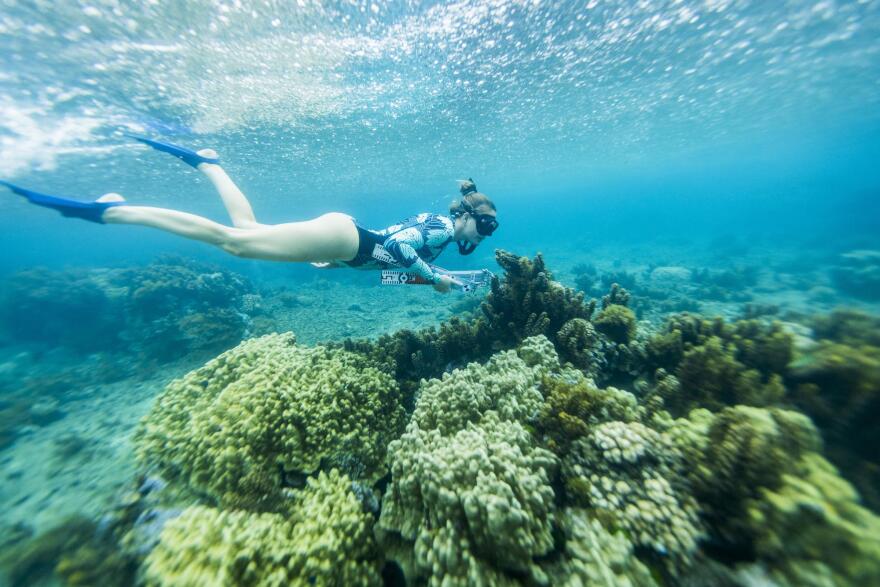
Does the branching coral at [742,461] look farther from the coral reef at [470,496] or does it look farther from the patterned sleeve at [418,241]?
the patterned sleeve at [418,241]

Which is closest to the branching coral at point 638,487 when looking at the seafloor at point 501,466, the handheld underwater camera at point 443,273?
the seafloor at point 501,466

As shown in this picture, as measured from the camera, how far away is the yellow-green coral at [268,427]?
3.13 meters

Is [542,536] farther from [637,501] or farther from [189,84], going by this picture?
[189,84]

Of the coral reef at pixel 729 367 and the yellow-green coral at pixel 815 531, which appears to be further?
the coral reef at pixel 729 367

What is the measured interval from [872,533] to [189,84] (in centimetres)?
1988

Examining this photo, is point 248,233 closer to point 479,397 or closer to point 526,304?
point 479,397

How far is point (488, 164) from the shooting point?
3925 centimetres

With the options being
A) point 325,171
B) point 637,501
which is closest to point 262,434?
point 637,501

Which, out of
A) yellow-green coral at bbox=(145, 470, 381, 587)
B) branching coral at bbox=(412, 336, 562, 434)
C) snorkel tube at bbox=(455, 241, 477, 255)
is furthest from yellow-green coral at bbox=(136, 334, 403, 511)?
snorkel tube at bbox=(455, 241, 477, 255)

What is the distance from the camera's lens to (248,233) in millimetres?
3965

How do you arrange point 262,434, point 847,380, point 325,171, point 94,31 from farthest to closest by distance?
1. point 325,171
2. point 94,31
3. point 262,434
4. point 847,380

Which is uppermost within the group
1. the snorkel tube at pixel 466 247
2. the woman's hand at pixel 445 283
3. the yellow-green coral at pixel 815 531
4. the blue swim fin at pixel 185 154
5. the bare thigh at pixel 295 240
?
the blue swim fin at pixel 185 154

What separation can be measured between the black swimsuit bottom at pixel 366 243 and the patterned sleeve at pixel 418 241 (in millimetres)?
146

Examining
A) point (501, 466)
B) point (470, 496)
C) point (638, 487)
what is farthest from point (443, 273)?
point (638, 487)
